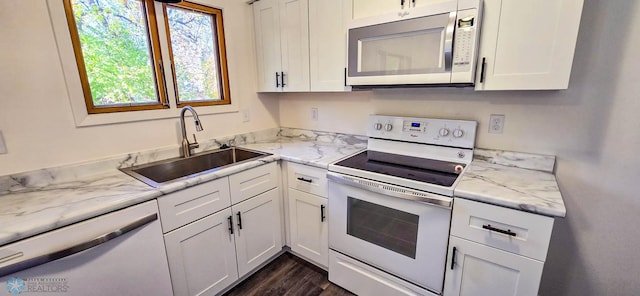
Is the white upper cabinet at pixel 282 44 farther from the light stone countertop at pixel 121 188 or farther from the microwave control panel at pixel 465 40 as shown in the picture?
the microwave control panel at pixel 465 40

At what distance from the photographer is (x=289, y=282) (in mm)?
1833

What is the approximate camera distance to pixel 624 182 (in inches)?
50.8

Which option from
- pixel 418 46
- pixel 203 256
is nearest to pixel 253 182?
pixel 203 256

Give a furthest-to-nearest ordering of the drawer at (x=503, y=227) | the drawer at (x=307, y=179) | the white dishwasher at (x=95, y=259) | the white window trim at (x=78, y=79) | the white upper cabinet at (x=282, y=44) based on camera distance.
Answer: the white upper cabinet at (x=282, y=44) → the drawer at (x=307, y=179) → the white window trim at (x=78, y=79) → the drawer at (x=503, y=227) → the white dishwasher at (x=95, y=259)

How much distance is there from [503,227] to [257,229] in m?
1.41

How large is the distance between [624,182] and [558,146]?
0.30m

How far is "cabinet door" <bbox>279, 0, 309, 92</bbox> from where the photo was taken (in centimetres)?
188

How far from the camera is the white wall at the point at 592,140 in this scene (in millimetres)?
1226

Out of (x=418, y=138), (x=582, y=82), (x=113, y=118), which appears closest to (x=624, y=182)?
(x=582, y=82)

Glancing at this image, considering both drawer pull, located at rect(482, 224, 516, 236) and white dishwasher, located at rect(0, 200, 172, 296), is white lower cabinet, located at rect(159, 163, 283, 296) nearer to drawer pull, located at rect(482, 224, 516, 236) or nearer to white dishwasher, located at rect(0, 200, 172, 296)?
white dishwasher, located at rect(0, 200, 172, 296)

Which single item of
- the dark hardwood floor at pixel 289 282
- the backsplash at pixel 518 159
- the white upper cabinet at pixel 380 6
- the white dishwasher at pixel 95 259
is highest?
the white upper cabinet at pixel 380 6

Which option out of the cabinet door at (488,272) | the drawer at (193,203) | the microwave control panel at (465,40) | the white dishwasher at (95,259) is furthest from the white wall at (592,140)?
the white dishwasher at (95,259)

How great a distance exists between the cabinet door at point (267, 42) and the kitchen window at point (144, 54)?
29cm

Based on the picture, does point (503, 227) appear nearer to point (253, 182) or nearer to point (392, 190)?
point (392, 190)
